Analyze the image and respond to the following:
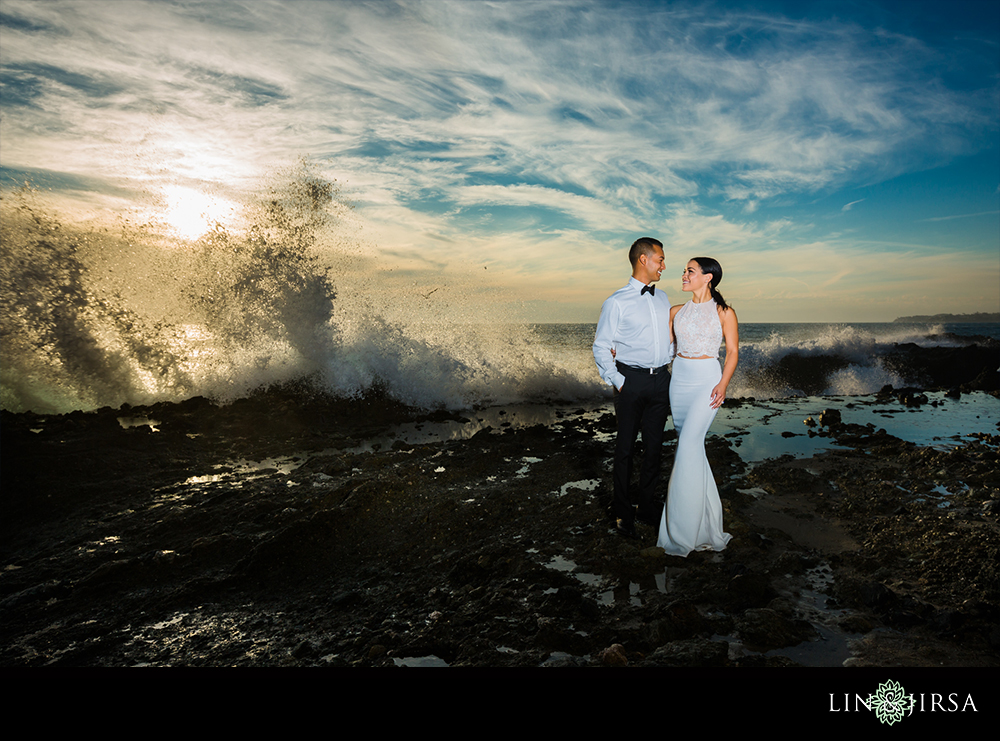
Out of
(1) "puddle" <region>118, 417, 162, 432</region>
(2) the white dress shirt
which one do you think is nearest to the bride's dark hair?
(2) the white dress shirt

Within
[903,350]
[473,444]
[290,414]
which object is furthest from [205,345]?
[903,350]

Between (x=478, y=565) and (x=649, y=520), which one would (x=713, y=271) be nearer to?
(x=649, y=520)

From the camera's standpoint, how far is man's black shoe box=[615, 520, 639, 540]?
4.66m

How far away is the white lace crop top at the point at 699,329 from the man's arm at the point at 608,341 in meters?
0.57

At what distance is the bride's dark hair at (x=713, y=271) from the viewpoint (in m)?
4.18

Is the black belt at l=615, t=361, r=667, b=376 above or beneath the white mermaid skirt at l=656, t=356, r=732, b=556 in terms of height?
above

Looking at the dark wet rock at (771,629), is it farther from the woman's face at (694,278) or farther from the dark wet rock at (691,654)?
the woman's face at (694,278)

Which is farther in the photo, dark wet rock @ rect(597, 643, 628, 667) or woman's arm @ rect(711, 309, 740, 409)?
woman's arm @ rect(711, 309, 740, 409)

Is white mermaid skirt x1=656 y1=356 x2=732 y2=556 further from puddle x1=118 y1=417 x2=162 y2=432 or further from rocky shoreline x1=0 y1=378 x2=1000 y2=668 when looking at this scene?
puddle x1=118 y1=417 x2=162 y2=432

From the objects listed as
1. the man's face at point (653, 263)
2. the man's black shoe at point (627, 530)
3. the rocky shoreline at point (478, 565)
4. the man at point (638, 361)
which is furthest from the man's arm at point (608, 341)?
the rocky shoreline at point (478, 565)

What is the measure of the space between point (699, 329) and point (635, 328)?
0.57m

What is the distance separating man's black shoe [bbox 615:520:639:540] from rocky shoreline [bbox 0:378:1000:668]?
0.10 m

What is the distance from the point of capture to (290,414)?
10.9 m

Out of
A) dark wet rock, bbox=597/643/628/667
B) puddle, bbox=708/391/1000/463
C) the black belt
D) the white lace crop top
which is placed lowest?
dark wet rock, bbox=597/643/628/667
